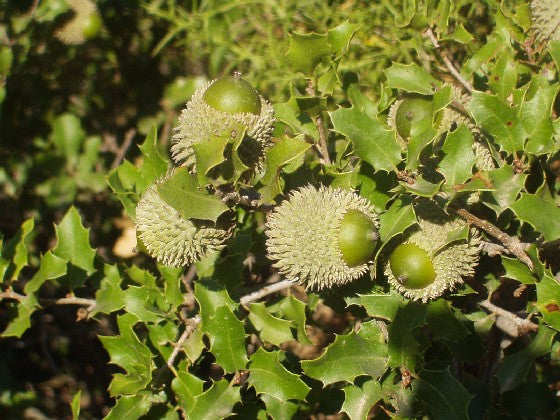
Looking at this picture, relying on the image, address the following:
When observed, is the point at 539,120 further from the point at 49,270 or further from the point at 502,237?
the point at 49,270

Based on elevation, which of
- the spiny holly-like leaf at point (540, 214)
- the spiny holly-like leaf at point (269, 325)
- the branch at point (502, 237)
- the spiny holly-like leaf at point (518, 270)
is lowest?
the spiny holly-like leaf at point (269, 325)

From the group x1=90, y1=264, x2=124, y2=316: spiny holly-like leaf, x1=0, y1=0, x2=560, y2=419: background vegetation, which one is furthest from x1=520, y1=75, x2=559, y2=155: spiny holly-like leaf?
x1=90, y1=264, x2=124, y2=316: spiny holly-like leaf

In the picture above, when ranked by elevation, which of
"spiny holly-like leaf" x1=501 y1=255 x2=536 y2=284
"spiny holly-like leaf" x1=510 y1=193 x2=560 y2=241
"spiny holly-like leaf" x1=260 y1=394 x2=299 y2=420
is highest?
"spiny holly-like leaf" x1=510 y1=193 x2=560 y2=241

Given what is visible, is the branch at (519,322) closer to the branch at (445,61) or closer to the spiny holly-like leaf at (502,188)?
the spiny holly-like leaf at (502,188)

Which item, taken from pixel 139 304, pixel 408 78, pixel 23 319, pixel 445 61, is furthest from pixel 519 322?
pixel 23 319

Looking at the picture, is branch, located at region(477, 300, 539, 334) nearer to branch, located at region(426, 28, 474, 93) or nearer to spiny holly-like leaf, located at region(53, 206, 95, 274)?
branch, located at region(426, 28, 474, 93)

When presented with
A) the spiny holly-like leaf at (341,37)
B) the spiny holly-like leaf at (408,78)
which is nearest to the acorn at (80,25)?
the spiny holly-like leaf at (341,37)
